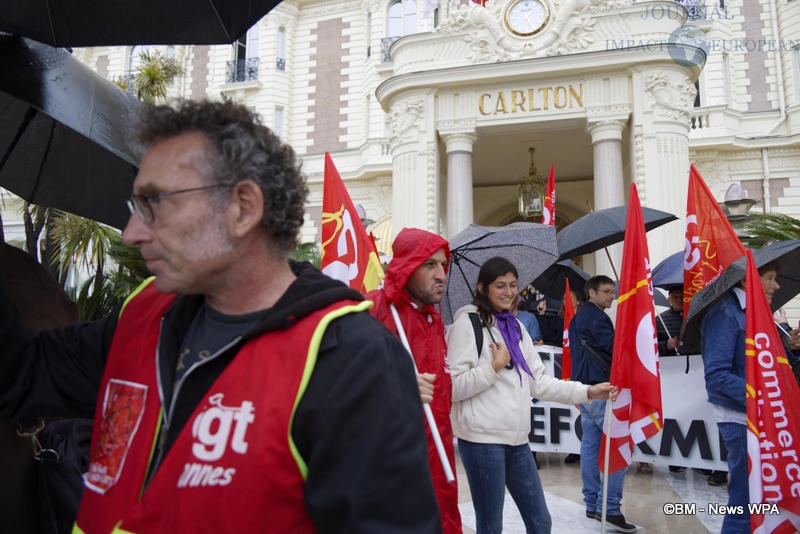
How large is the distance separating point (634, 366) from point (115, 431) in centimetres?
331

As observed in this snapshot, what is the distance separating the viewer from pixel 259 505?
3.40 feet

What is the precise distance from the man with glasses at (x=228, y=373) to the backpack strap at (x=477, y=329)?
201cm

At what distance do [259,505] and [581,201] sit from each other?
17316mm

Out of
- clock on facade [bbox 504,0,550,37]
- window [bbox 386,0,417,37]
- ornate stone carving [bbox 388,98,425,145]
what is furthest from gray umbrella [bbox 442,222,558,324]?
window [bbox 386,0,417,37]

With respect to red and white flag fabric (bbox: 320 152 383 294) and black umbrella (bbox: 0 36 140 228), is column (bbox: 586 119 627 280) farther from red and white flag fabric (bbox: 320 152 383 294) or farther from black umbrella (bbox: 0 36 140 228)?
black umbrella (bbox: 0 36 140 228)

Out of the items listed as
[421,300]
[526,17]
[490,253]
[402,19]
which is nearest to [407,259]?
[421,300]

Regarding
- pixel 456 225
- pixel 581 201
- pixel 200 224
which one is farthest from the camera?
pixel 581 201

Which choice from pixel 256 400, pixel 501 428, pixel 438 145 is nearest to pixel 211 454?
pixel 256 400

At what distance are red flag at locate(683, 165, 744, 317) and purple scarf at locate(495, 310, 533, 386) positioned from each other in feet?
6.52

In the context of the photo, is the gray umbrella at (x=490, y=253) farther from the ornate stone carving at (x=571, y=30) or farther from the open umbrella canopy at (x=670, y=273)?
the ornate stone carving at (x=571, y=30)

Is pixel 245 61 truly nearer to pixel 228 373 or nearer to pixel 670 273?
pixel 670 273

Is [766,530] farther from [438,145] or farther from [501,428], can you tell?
[438,145]

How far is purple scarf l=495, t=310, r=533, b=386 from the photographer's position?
3318mm

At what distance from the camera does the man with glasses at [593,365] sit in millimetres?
4691
